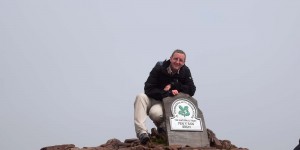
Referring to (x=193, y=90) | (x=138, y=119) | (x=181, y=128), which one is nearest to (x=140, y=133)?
(x=138, y=119)

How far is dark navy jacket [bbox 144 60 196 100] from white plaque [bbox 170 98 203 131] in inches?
11.6

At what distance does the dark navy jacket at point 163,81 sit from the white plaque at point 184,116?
11.6 inches

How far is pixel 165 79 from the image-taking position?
9.11 metres

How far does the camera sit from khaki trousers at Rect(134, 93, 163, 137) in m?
8.82

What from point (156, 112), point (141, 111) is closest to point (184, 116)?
point (156, 112)

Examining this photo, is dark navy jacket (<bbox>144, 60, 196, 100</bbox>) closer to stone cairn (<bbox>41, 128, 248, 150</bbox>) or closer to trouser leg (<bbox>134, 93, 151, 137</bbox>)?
trouser leg (<bbox>134, 93, 151, 137</bbox>)

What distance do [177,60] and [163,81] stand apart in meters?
0.68

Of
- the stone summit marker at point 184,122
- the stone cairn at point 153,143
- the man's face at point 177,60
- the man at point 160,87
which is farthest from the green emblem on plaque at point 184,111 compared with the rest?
the man's face at point 177,60

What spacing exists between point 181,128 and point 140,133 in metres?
0.93

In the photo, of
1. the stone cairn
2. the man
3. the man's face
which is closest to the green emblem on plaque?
the man

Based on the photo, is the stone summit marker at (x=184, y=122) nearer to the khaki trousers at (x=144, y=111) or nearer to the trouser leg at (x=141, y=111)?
the khaki trousers at (x=144, y=111)

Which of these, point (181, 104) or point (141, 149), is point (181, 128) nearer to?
point (181, 104)

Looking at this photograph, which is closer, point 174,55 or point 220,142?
point 174,55

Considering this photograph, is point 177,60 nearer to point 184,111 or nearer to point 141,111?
point 184,111
